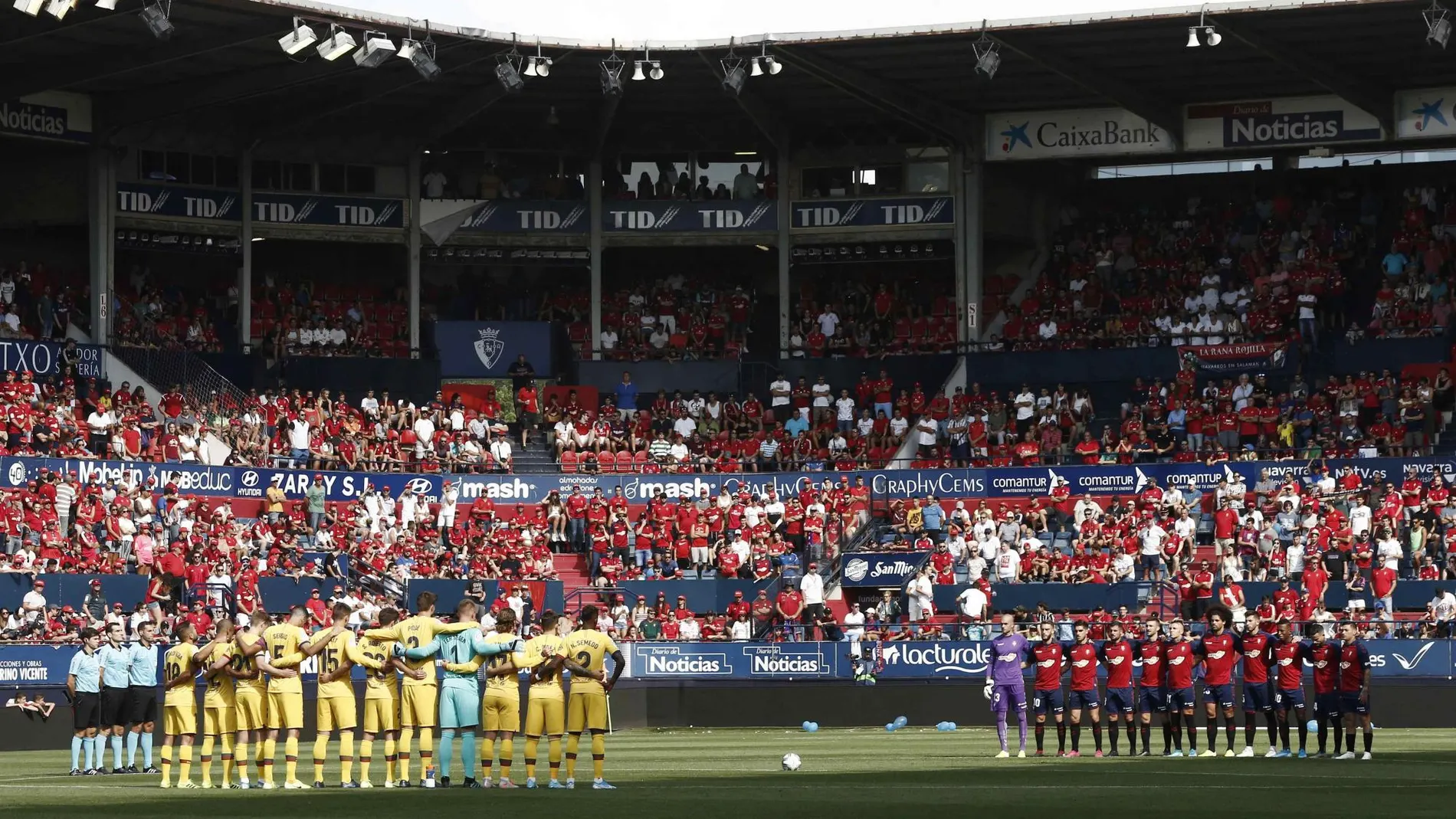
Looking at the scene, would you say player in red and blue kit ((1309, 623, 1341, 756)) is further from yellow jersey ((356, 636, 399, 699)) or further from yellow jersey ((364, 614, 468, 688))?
yellow jersey ((356, 636, 399, 699))

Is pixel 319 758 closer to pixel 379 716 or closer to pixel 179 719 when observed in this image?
pixel 379 716

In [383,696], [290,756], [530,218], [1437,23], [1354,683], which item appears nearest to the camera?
[383,696]

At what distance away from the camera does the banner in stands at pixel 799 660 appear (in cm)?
3350

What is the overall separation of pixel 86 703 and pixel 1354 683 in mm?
14169

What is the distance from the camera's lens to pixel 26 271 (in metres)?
44.1

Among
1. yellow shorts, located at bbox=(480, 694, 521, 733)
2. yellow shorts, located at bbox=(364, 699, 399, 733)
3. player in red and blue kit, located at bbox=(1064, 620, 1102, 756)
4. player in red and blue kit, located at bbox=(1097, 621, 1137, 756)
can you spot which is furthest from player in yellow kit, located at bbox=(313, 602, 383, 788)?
player in red and blue kit, located at bbox=(1097, 621, 1137, 756)

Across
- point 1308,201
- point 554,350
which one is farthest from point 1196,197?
point 554,350

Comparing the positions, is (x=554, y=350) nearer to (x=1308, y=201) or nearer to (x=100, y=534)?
(x=100, y=534)

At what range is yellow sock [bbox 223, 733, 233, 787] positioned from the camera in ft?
67.3

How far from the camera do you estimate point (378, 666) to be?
19656 mm

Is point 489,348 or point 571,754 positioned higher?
point 489,348

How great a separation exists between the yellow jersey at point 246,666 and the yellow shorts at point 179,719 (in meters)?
0.91

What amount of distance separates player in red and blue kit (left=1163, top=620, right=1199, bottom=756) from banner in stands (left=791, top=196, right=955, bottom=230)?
938 inches

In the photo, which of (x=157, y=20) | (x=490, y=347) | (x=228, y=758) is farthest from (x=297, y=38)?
(x=228, y=758)
